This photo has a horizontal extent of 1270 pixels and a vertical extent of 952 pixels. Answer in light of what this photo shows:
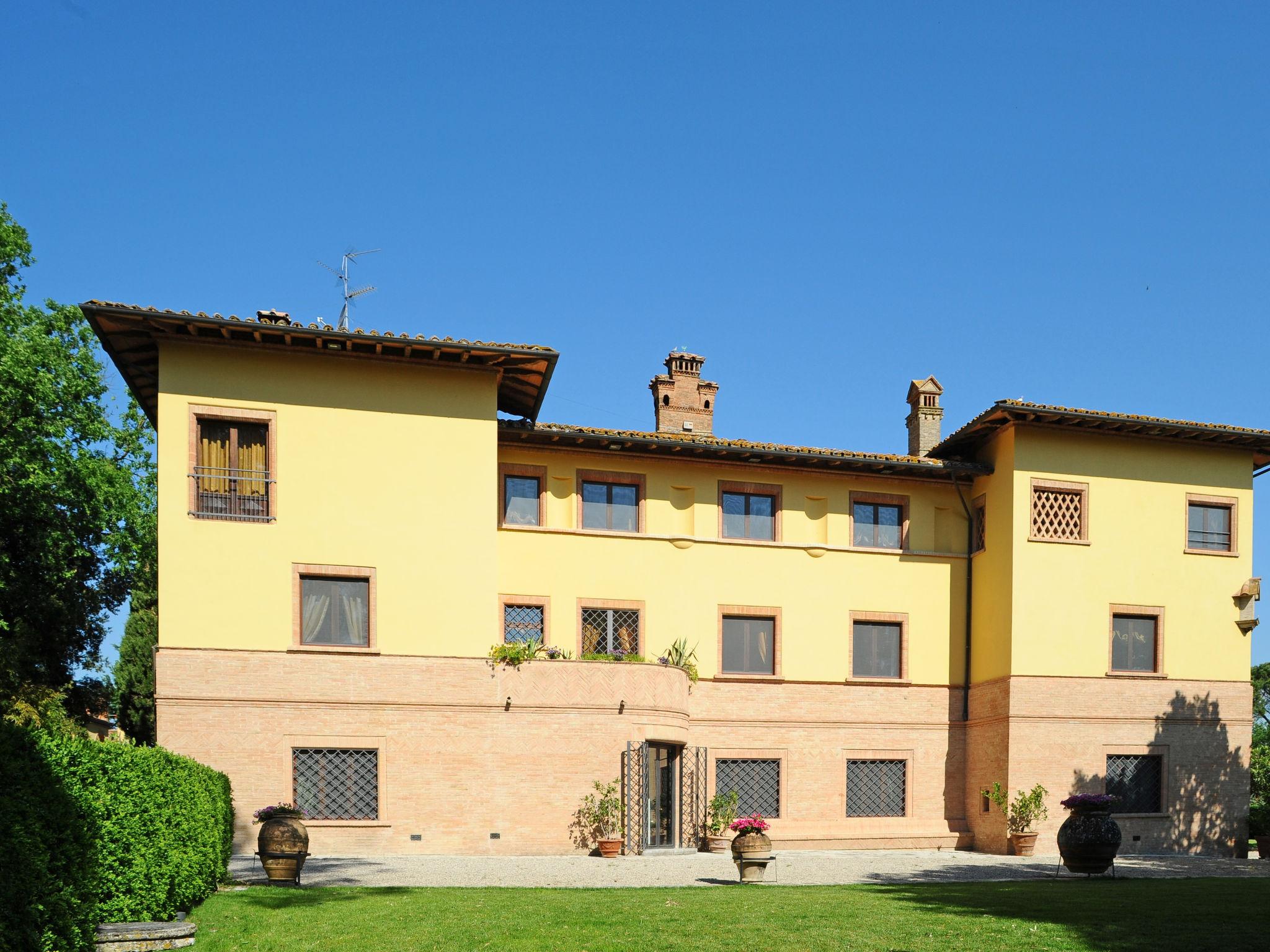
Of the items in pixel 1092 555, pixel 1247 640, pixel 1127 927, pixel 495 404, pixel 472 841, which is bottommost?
pixel 472 841

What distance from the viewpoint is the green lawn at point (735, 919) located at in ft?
36.7

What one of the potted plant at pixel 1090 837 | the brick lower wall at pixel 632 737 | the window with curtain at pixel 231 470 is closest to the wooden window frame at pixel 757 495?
the brick lower wall at pixel 632 737

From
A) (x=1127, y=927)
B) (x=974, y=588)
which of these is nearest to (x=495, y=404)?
(x=974, y=588)

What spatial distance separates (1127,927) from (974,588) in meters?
13.8

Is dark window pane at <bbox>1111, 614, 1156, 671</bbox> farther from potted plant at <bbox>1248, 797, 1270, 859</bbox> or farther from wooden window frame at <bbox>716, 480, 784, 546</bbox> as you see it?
wooden window frame at <bbox>716, 480, 784, 546</bbox>

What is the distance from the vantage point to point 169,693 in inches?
771

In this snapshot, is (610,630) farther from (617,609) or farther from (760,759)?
(760,759)

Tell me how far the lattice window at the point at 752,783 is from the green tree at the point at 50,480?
46.7 feet

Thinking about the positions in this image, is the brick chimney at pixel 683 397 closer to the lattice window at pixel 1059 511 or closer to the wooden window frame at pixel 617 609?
the wooden window frame at pixel 617 609

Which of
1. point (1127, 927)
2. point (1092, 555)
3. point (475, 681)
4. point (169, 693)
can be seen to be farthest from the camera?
point (1092, 555)

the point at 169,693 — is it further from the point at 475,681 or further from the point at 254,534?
the point at 475,681

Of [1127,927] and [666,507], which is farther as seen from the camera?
[666,507]

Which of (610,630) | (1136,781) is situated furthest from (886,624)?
(610,630)

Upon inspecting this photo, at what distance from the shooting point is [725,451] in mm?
23969
